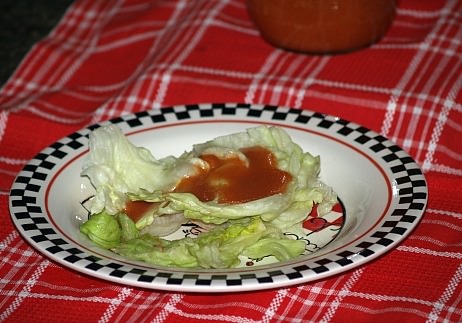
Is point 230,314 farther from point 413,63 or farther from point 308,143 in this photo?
point 413,63

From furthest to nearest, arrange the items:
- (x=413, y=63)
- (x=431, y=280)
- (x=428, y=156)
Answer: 1. (x=413, y=63)
2. (x=428, y=156)
3. (x=431, y=280)

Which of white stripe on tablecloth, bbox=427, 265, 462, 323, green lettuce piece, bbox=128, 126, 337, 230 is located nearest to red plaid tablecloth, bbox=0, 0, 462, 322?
white stripe on tablecloth, bbox=427, 265, 462, 323

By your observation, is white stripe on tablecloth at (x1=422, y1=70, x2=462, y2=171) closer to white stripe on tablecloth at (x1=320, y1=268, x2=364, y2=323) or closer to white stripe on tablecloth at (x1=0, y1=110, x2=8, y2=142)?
white stripe on tablecloth at (x1=320, y1=268, x2=364, y2=323)

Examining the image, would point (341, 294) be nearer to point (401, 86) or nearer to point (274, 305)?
point (274, 305)

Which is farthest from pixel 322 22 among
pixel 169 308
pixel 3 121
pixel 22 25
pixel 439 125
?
pixel 22 25

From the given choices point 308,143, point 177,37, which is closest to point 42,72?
point 177,37

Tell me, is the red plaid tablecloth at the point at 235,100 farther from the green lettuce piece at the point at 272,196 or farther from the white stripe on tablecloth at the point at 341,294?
the green lettuce piece at the point at 272,196

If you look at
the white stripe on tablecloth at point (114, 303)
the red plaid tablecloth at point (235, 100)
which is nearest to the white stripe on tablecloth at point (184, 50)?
the red plaid tablecloth at point (235, 100)
